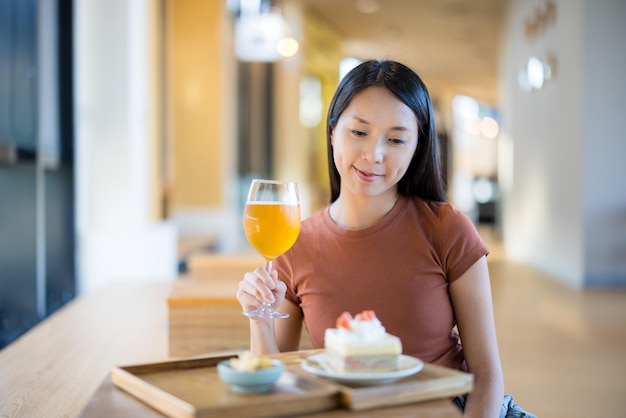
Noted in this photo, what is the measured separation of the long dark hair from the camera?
1.70 meters

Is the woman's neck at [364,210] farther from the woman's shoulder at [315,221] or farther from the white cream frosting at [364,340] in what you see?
the white cream frosting at [364,340]

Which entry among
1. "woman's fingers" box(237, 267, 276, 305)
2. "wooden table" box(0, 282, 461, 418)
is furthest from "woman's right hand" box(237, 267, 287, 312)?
"wooden table" box(0, 282, 461, 418)

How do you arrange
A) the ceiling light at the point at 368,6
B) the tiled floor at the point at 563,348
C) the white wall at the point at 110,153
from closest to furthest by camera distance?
the tiled floor at the point at 563,348, the white wall at the point at 110,153, the ceiling light at the point at 368,6

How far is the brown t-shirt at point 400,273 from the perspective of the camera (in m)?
1.73

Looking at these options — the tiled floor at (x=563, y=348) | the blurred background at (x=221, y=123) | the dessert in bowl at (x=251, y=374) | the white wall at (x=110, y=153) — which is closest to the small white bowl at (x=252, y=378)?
the dessert in bowl at (x=251, y=374)

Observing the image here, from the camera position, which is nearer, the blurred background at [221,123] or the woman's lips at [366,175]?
the woman's lips at [366,175]

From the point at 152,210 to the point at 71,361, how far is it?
12.2 feet

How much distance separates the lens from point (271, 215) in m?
1.62

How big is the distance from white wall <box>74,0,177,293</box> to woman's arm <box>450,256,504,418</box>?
3864mm

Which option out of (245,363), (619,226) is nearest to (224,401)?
(245,363)

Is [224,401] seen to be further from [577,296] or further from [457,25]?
[457,25]

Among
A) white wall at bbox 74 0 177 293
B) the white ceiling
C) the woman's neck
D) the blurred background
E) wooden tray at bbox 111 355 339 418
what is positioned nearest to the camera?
wooden tray at bbox 111 355 339 418

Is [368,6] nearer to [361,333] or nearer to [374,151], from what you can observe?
[374,151]

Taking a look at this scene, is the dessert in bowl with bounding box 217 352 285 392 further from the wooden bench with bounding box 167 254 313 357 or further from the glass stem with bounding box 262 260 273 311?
the wooden bench with bounding box 167 254 313 357
